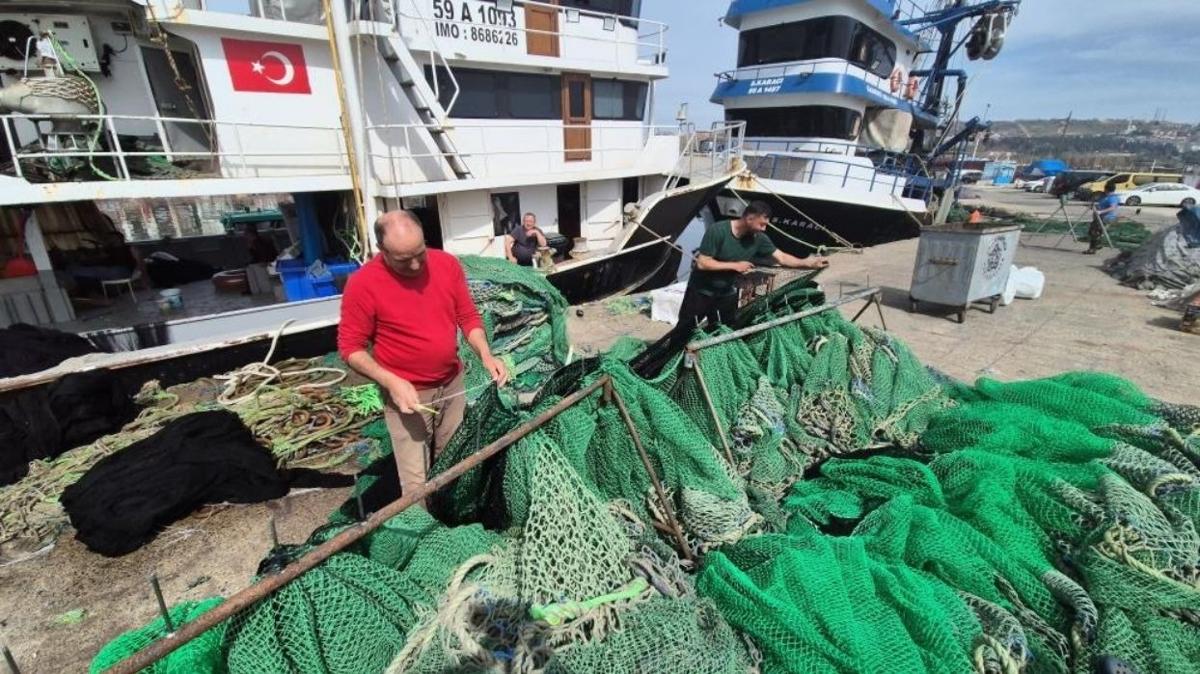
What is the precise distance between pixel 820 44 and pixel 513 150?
34.5ft

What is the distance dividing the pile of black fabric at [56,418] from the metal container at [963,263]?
344 inches

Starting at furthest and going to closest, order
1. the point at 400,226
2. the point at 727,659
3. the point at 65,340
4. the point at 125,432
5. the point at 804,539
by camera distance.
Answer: the point at 65,340
the point at 125,432
the point at 400,226
the point at 804,539
the point at 727,659

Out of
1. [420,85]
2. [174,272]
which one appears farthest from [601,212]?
[174,272]

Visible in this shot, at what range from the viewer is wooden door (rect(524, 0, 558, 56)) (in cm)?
829

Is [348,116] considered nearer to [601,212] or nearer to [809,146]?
[601,212]

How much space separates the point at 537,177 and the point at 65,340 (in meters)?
5.92

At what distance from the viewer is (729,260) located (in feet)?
14.7

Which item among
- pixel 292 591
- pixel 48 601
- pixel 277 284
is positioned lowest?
pixel 48 601

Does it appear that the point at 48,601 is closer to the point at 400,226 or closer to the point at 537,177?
the point at 400,226

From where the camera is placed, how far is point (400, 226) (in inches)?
94.9

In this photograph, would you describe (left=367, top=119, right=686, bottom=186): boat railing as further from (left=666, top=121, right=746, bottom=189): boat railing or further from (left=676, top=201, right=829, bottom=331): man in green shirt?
(left=676, top=201, right=829, bottom=331): man in green shirt

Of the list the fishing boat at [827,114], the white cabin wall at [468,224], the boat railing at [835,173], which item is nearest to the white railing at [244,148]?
the white cabin wall at [468,224]

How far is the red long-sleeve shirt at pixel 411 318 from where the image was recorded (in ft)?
8.39

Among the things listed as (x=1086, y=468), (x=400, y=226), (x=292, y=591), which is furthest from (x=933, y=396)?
(x=292, y=591)
